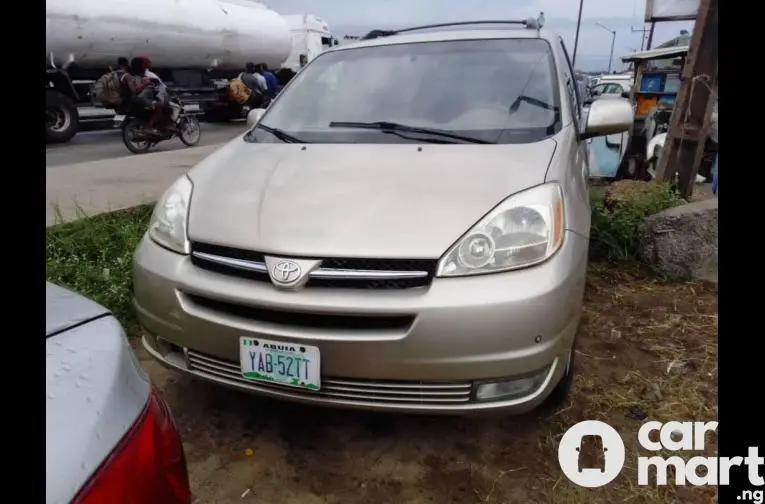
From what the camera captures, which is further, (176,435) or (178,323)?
(178,323)

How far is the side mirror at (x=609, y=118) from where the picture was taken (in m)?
2.68

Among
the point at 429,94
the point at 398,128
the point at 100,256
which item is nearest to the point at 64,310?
the point at 398,128

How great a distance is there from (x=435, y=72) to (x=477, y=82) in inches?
9.1

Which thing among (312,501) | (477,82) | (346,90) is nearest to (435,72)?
(477,82)

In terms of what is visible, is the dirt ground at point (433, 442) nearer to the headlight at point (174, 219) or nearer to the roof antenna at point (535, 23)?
the headlight at point (174, 219)

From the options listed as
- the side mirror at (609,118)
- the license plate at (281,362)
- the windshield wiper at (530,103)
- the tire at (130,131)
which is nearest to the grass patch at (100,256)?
the license plate at (281,362)

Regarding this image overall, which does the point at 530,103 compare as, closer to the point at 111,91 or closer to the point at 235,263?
the point at 235,263

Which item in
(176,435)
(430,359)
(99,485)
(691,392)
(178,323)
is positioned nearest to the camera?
(99,485)

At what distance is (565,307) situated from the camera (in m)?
1.87

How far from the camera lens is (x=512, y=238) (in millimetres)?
1876

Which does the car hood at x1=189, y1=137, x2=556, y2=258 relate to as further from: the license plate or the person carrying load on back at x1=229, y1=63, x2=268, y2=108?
the person carrying load on back at x1=229, y1=63, x2=268, y2=108
